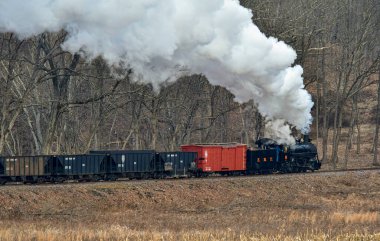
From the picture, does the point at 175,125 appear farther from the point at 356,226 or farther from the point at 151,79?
the point at 356,226

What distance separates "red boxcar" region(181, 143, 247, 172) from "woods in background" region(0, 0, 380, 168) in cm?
570

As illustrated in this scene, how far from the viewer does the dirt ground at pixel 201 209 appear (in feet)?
85.2

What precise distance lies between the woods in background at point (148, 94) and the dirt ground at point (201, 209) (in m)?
8.41

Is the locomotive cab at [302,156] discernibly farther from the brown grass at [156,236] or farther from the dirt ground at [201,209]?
the brown grass at [156,236]

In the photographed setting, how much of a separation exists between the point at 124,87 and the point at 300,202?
24.6 m

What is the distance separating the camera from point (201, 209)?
126ft

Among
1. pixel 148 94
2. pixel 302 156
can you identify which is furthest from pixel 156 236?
pixel 148 94

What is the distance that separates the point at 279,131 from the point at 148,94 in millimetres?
11087

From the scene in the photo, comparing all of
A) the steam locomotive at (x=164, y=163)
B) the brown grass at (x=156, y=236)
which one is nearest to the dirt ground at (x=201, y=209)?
the brown grass at (x=156, y=236)

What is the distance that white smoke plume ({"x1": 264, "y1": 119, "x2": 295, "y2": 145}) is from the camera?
161 ft

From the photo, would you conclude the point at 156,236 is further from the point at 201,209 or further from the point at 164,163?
the point at 164,163

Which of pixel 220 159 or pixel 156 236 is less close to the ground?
pixel 220 159

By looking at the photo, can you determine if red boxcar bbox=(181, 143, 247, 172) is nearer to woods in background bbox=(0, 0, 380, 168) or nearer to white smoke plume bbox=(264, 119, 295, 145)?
white smoke plume bbox=(264, 119, 295, 145)

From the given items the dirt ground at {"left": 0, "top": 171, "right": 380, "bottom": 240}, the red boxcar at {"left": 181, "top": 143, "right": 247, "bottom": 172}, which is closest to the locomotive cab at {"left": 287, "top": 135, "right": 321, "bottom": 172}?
the dirt ground at {"left": 0, "top": 171, "right": 380, "bottom": 240}
